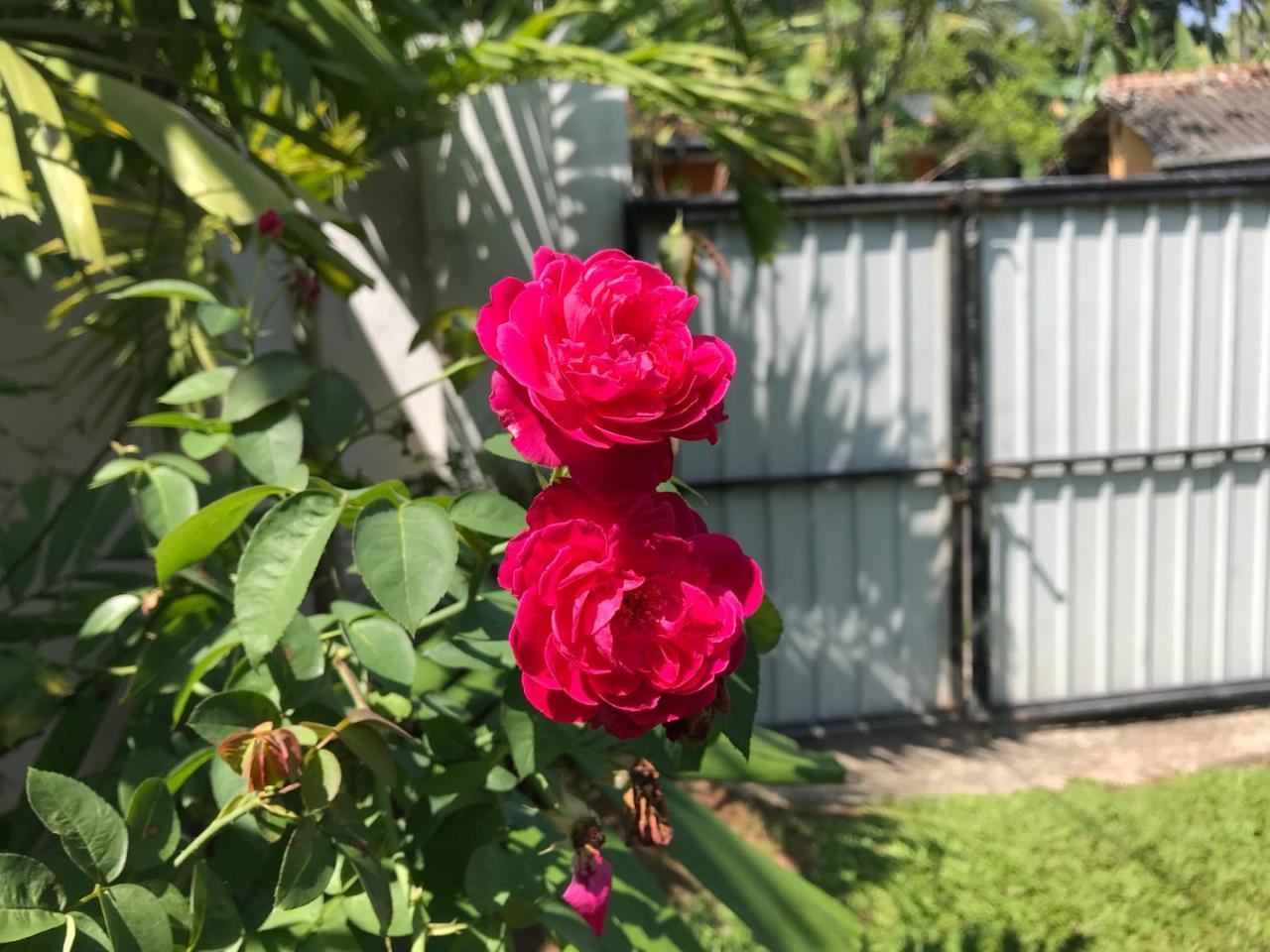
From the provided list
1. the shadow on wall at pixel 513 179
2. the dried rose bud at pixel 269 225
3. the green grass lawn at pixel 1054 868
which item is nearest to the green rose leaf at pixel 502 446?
the dried rose bud at pixel 269 225

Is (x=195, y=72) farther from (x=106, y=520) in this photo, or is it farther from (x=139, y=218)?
(x=106, y=520)

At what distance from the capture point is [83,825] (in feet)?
2.41

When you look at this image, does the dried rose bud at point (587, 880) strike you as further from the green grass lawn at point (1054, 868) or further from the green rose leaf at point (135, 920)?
the green grass lawn at point (1054, 868)

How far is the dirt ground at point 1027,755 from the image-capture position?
308 cm

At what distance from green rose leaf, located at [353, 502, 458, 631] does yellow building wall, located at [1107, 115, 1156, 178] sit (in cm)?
274

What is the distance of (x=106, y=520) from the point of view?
52.1 inches

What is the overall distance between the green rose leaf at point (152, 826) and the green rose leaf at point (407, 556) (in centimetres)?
25

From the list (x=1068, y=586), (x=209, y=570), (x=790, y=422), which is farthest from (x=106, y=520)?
(x=1068, y=586)

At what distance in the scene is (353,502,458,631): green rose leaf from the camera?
0.76 meters

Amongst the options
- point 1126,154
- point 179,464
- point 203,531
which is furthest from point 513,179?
point 203,531

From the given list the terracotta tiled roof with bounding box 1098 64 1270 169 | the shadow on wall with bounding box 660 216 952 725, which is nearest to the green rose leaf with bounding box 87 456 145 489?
the terracotta tiled roof with bounding box 1098 64 1270 169

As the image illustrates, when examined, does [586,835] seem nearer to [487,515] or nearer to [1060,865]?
[487,515]

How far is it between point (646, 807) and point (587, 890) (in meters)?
0.09

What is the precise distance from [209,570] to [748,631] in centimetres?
66
